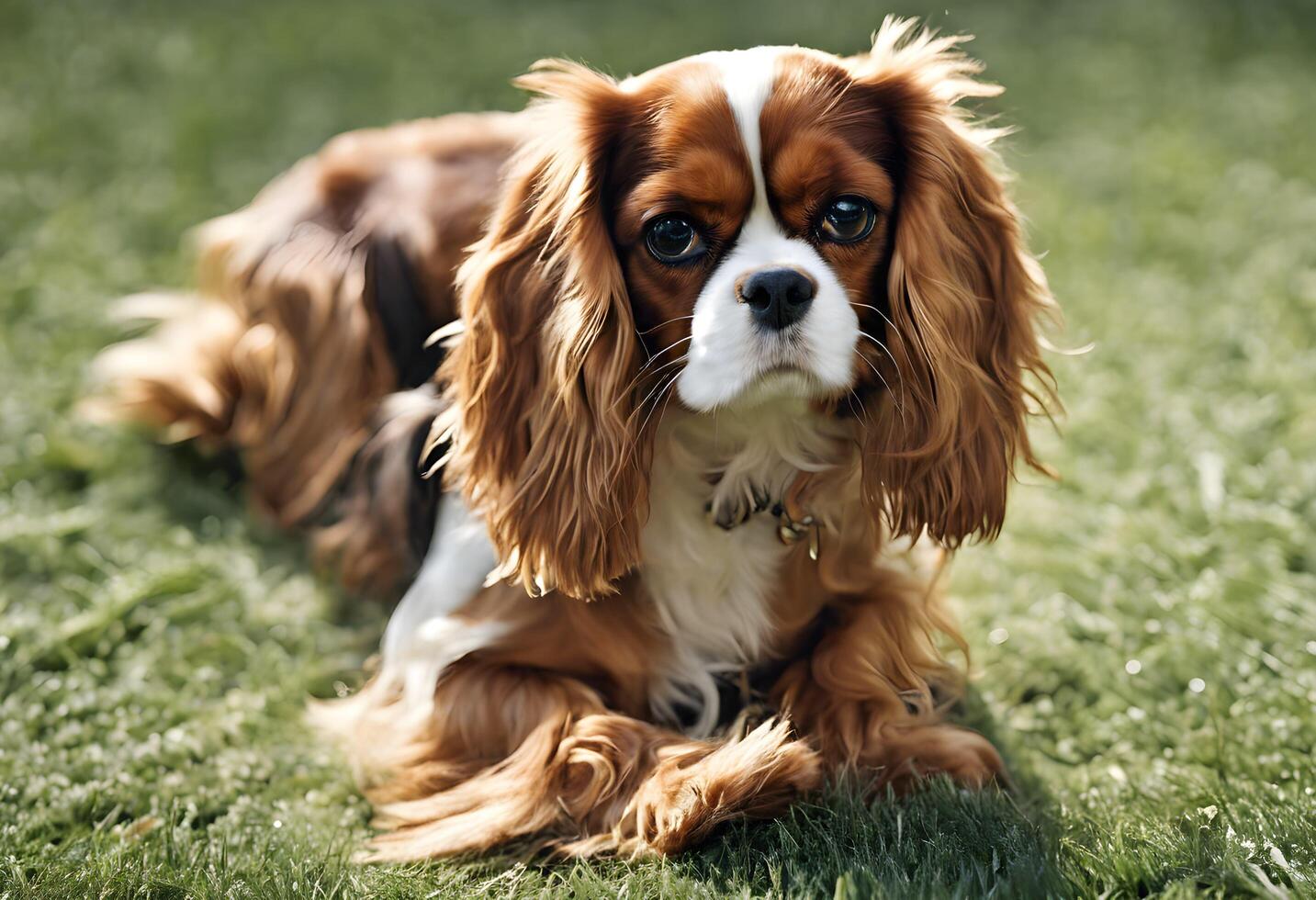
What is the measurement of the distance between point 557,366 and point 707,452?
1.18ft

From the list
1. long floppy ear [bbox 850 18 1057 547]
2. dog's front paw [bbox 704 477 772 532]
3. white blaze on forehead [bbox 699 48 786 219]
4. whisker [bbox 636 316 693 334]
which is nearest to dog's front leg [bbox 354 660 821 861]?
dog's front paw [bbox 704 477 772 532]

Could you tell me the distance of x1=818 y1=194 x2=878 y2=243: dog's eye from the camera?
2.43m

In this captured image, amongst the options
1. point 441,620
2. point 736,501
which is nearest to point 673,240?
point 736,501

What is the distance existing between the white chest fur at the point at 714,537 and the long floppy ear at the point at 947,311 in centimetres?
18

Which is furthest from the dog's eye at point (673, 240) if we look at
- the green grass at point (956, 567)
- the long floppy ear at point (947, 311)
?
the green grass at point (956, 567)

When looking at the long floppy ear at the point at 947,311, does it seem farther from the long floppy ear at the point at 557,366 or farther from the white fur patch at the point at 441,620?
the white fur patch at the point at 441,620

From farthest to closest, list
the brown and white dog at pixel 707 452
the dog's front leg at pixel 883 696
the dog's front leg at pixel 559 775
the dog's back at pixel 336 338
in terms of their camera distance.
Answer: the dog's back at pixel 336 338, the dog's front leg at pixel 883 696, the dog's front leg at pixel 559 775, the brown and white dog at pixel 707 452

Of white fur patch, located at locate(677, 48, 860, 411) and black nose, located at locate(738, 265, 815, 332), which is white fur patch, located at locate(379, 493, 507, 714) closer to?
white fur patch, located at locate(677, 48, 860, 411)

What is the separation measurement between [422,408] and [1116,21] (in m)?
5.40

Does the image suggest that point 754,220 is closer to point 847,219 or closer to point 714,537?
point 847,219

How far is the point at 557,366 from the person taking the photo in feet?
8.34

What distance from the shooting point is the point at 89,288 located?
4.78 metres

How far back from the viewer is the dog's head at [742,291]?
2.37 m

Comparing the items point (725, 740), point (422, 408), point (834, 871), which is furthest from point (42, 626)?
point (834, 871)
